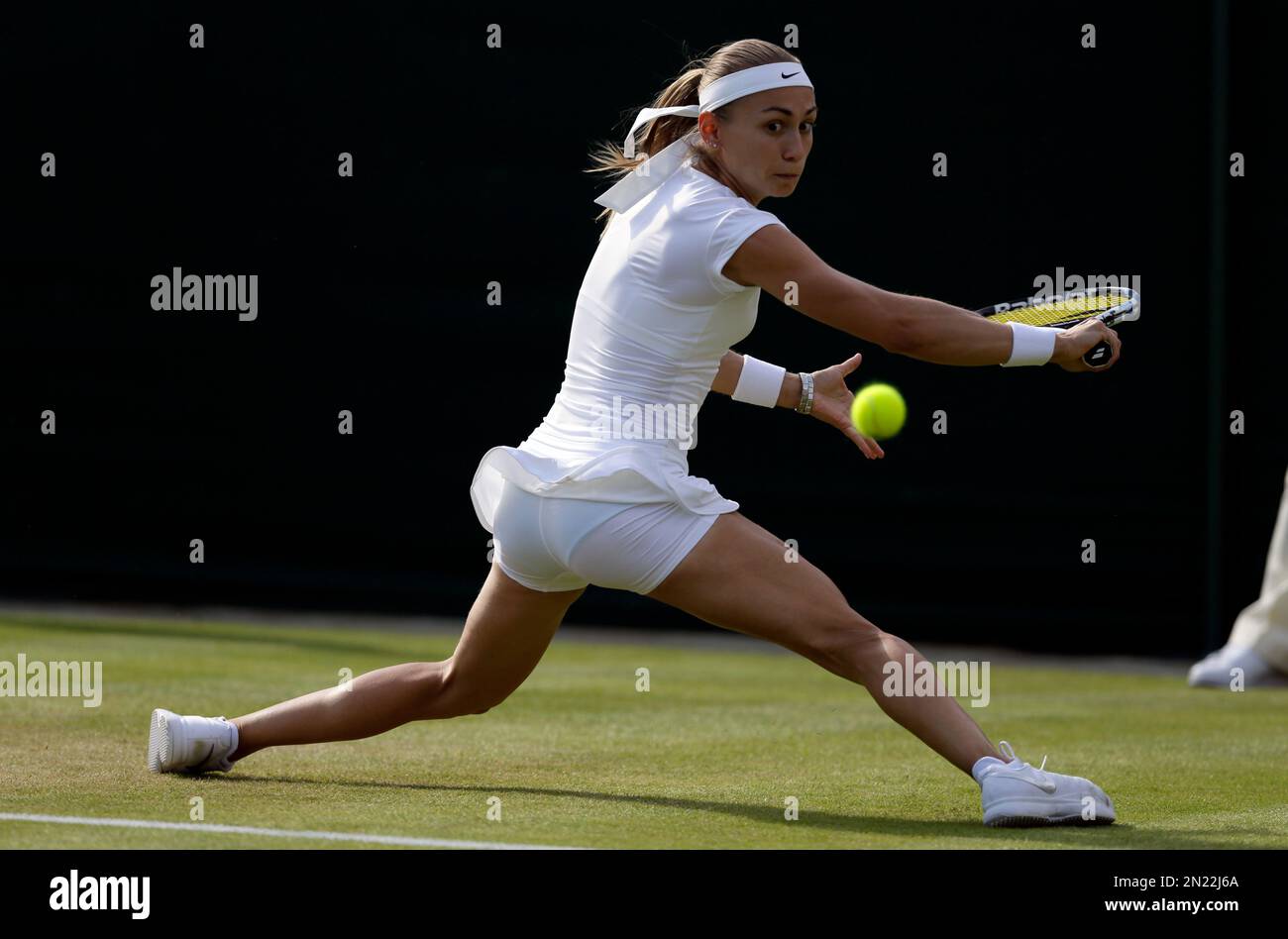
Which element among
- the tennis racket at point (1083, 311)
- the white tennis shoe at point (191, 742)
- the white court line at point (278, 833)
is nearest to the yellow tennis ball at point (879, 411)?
the tennis racket at point (1083, 311)

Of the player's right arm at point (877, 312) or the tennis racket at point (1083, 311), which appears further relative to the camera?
the tennis racket at point (1083, 311)

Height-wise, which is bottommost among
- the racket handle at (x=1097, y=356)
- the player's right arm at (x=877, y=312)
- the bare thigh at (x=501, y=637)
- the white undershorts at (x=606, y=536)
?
the bare thigh at (x=501, y=637)

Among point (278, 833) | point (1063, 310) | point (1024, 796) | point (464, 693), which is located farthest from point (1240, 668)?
point (278, 833)

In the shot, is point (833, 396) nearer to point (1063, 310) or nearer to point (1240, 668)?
point (1063, 310)

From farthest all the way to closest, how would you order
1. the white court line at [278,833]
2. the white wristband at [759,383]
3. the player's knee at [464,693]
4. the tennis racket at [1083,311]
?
the white wristband at [759,383]
the player's knee at [464,693]
the tennis racket at [1083,311]
the white court line at [278,833]

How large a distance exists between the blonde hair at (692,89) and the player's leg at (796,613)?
31.0 inches

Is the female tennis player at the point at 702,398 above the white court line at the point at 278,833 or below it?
above

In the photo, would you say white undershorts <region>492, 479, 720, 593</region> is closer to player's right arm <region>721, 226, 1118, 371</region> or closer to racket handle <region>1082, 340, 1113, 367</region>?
player's right arm <region>721, 226, 1118, 371</region>

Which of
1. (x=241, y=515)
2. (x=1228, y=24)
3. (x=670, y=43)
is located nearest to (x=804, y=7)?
(x=670, y=43)

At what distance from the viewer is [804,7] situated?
9.60m

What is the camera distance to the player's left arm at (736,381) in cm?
460

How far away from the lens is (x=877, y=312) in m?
4.05

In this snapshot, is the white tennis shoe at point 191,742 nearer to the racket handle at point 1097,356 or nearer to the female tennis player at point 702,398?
the female tennis player at point 702,398
